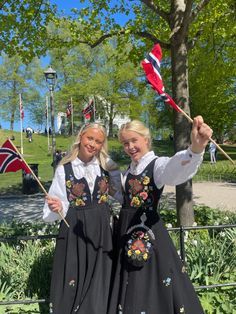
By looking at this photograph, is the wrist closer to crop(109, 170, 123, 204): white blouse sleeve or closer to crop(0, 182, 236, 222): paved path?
crop(109, 170, 123, 204): white blouse sleeve

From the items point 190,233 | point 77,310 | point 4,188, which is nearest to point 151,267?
point 77,310

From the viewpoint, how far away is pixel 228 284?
3971 millimetres

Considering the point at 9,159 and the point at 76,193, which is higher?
the point at 9,159

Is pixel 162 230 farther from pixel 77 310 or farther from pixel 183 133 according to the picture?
pixel 183 133

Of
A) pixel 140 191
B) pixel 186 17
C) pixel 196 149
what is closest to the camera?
pixel 196 149

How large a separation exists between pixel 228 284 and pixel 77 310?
5.32 feet

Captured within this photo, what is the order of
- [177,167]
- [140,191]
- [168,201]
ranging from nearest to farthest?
[177,167], [140,191], [168,201]

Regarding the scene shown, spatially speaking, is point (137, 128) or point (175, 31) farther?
point (175, 31)

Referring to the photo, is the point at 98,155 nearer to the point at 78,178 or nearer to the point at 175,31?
the point at 78,178

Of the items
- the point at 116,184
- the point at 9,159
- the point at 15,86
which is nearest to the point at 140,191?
the point at 116,184

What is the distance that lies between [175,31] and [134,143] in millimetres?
Answer: 3469

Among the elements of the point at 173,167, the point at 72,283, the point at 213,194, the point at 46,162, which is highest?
the point at 173,167

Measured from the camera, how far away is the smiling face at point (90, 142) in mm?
3457

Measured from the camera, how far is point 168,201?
12102mm
